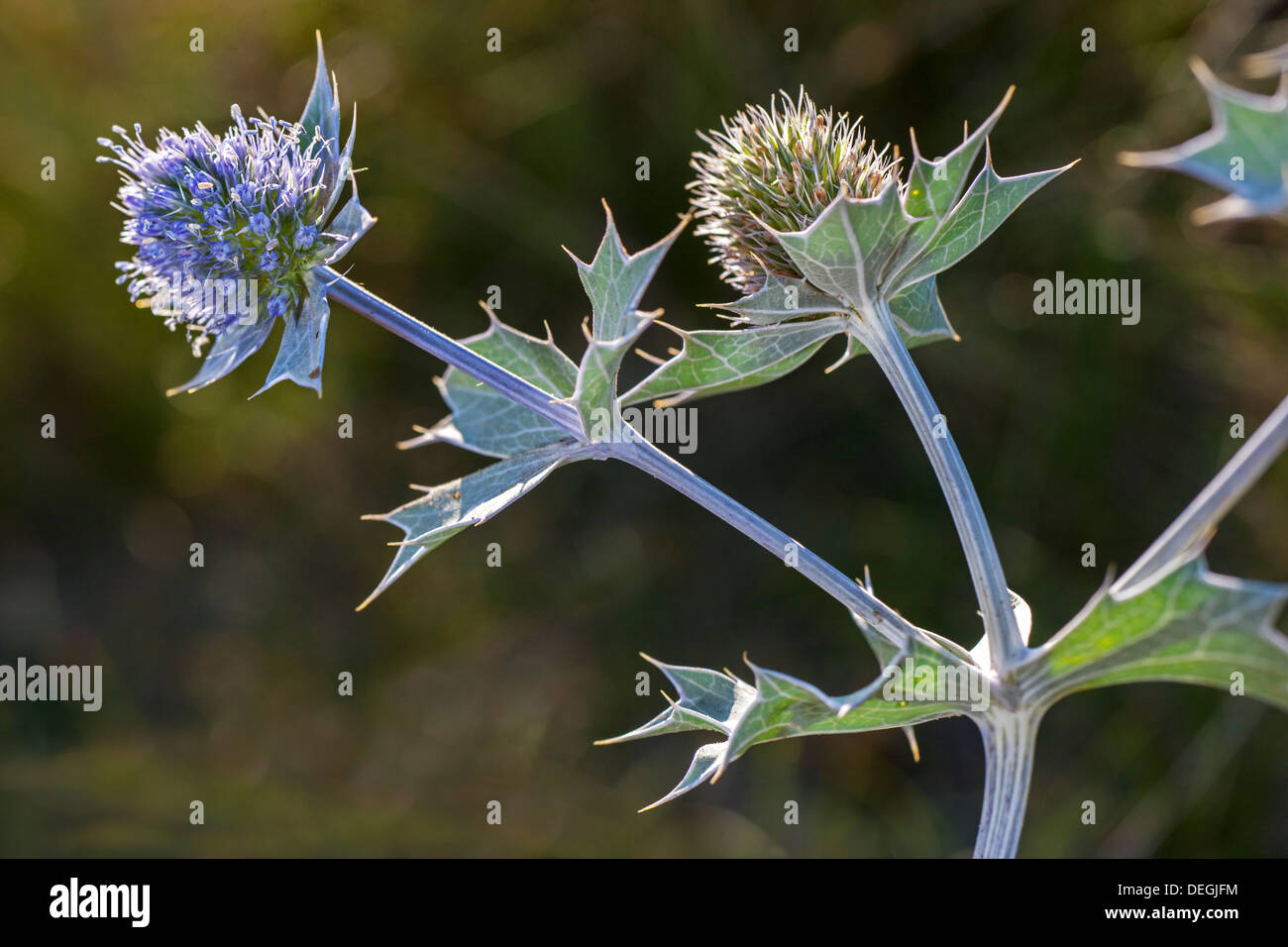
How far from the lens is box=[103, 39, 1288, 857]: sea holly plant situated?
846mm

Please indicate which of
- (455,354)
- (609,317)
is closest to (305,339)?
(455,354)

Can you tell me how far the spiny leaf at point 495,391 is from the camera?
48.6 inches

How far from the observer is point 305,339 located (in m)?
1.19

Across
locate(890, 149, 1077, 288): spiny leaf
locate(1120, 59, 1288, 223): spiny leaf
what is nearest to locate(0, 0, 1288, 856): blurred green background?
locate(890, 149, 1077, 288): spiny leaf

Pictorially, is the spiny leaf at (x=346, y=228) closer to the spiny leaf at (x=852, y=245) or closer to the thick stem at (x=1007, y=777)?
the spiny leaf at (x=852, y=245)

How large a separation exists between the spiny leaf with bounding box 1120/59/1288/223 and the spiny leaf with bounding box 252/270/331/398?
856 mm

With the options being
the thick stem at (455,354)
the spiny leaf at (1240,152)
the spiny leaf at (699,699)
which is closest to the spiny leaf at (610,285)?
the thick stem at (455,354)

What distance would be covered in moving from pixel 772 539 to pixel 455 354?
41cm

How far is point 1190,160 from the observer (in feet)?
2.39

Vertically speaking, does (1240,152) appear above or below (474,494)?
above

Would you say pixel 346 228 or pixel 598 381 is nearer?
pixel 598 381

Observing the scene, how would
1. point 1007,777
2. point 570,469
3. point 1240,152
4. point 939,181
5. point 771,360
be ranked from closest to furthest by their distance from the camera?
point 1240,152 → point 1007,777 → point 939,181 → point 771,360 → point 570,469

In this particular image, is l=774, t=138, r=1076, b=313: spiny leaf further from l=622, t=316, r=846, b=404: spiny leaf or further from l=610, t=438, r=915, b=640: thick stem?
l=610, t=438, r=915, b=640: thick stem

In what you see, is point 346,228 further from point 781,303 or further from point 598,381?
point 781,303
